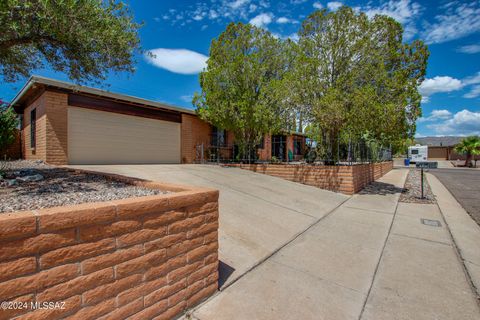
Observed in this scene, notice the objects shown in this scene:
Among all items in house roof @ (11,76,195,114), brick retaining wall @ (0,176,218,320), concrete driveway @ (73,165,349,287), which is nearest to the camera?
brick retaining wall @ (0,176,218,320)

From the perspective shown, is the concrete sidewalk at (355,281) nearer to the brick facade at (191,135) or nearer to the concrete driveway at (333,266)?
the concrete driveway at (333,266)

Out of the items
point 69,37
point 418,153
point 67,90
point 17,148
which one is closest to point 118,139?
point 67,90

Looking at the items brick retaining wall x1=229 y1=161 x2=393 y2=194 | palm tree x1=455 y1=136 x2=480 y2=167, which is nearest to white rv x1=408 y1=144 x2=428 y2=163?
palm tree x1=455 y1=136 x2=480 y2=167

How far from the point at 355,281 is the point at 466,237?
3.28m

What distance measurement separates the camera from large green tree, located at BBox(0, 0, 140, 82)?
133 inches

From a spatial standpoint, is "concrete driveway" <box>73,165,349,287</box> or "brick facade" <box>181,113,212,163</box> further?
"brick facade" <box>181,113,212,163</box>

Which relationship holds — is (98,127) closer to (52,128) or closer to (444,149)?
(52,128)

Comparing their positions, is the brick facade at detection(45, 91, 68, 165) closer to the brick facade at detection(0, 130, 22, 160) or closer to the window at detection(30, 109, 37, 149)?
the window at detection(30, 109, 37, 149)

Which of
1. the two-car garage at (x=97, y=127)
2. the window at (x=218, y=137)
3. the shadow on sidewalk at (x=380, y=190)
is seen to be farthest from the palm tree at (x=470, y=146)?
the two-car garage at (x=97, y=127)

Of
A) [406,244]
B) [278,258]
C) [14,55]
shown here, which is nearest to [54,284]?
[278,258]

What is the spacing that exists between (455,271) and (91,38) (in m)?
6.50

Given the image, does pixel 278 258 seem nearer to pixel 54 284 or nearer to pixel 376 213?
pixel 54 284

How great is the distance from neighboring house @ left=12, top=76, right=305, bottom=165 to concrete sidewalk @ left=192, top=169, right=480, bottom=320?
24.5 ft

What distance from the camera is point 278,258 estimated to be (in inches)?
131
